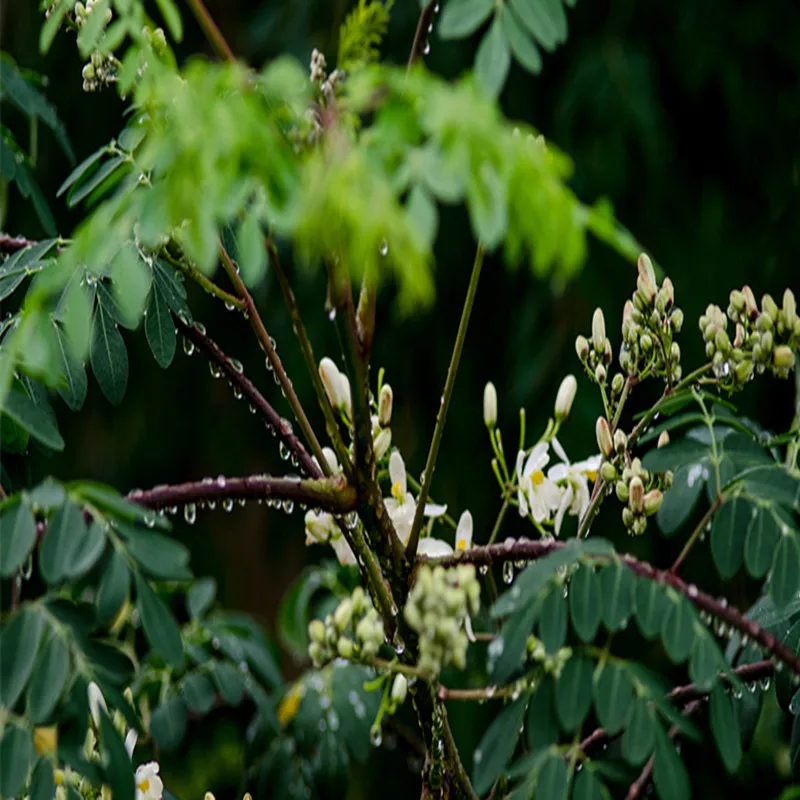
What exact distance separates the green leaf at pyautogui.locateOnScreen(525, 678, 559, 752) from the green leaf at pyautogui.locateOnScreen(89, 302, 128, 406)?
0.43 m

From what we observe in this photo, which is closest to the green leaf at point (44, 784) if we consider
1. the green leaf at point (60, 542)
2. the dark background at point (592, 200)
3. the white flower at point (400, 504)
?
the green leaf at point (60, 542)

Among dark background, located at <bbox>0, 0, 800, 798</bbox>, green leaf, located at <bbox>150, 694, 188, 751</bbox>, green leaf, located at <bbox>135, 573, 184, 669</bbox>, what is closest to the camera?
green leaf, located at <bbox>135, 573, 184, 669</bbox>

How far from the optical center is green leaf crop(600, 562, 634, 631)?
0.67 m

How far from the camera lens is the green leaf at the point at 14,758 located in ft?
2.06

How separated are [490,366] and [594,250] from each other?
386 mm

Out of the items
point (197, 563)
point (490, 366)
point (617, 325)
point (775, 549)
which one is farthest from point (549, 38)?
point (197, 563)

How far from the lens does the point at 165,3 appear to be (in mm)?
586

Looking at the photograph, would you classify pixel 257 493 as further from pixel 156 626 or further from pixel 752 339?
pixel 752 339

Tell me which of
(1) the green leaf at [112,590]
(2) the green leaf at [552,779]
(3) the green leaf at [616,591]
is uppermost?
(1) the green leaf at [112,590]

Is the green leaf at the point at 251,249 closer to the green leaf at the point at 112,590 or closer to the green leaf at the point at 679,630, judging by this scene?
the green leaf at the point at 112,590

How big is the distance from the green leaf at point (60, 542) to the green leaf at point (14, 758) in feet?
0.32

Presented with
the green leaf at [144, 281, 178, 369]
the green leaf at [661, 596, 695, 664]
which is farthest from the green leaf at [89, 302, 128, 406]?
the green leaf at [661, 596, 695, 664]

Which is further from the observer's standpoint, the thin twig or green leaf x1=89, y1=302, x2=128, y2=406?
green leaf x1=89, y1=302, x2=128, y2=406

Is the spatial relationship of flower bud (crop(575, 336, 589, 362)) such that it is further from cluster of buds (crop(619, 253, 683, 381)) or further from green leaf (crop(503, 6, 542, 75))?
green leaf (crop(503, 6, 542, 75))
